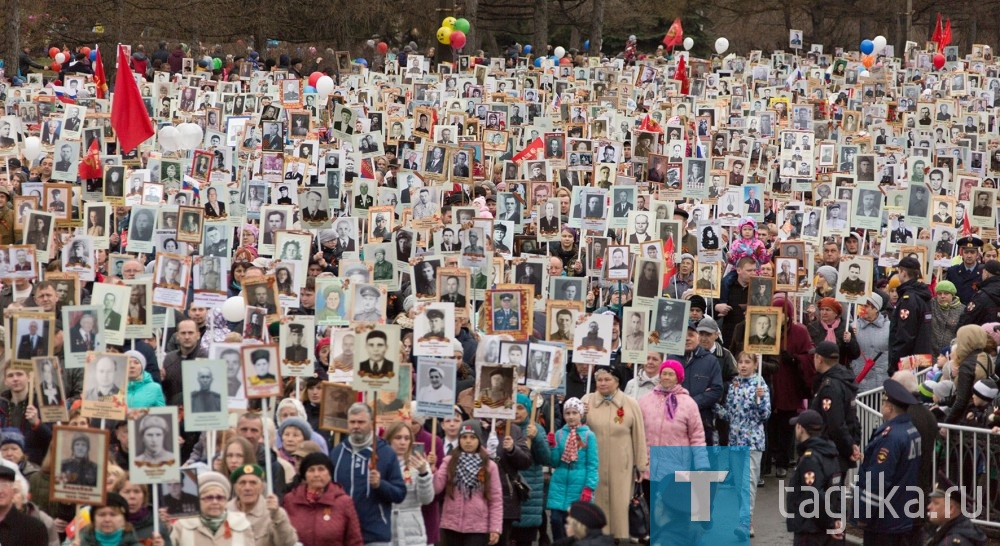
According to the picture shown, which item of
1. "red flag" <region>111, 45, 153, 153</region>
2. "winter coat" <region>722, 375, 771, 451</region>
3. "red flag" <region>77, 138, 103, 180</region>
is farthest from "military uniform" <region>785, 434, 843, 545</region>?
"red flag" <region>77, 138, 103, 180</region>

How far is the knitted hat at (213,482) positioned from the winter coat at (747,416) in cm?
467

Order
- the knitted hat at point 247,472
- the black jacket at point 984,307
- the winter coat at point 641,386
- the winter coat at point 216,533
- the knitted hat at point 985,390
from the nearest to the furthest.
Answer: the winter coat at point 216,533 → the knitted hat at point 247,472 → the knitted hat at point 985,390 → the winter coat at point 641,386 → the black jacket at point 984,307

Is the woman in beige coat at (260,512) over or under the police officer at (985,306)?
under

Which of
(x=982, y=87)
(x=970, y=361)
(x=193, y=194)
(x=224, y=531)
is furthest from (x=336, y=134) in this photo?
(x=982, y=87)

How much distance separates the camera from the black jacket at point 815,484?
31.2ft

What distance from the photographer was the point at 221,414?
902cm

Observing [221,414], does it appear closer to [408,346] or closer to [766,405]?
[408,346]

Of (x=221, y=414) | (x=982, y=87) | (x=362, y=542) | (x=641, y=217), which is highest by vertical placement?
(x=982, y=87)

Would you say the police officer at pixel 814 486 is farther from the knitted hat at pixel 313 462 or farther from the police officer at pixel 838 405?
the knitted hat at pixel 313 462

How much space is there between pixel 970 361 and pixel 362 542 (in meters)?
4.59

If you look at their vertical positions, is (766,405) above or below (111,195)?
below

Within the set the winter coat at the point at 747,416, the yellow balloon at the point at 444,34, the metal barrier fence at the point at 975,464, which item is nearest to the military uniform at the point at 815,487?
the metal barrier fence at the point at 975,464

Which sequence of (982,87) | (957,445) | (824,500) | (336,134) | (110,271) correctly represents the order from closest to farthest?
(824,500)
(957,445)
(110,271)
(336,134)
(982,87)

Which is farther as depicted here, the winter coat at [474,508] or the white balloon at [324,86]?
the white balloon at [324,86]
